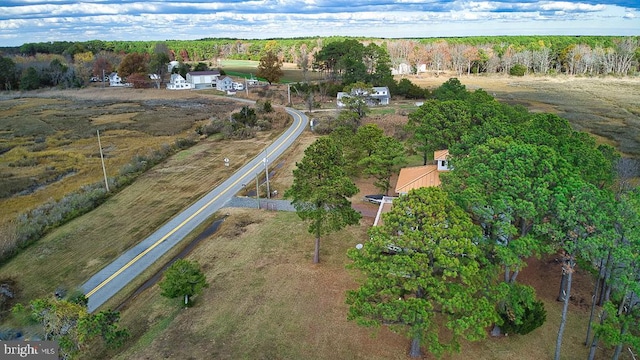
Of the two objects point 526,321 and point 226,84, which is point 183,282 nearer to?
point 526,321

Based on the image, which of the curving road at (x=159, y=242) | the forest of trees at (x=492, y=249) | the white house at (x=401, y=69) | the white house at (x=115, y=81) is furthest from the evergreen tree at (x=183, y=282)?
the white house at (x=401, y=69)

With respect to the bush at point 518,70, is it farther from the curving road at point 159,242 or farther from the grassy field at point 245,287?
the curving road at point 159,242

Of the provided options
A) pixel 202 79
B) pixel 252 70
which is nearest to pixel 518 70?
pixel 252 70

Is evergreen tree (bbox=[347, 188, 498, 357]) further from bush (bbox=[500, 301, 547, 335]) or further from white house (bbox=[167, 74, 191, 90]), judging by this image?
white house (bbox=[167, 74, 191, 90])

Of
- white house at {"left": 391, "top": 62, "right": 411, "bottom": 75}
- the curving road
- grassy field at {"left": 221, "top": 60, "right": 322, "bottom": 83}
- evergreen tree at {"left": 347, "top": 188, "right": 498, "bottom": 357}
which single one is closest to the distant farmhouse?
grassy field at {"left": 221, "top": 60, "right": 322, "bottom": 83}

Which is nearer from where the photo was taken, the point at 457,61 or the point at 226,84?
the point at 226,84

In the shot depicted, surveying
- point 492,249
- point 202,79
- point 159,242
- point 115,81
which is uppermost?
point 202,79

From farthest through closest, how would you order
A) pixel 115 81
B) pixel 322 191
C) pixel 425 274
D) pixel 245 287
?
pixel 115 81 → pixel 322 191 → pixel 245 287 → pixel 425 274

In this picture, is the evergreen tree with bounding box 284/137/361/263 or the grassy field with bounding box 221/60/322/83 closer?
the evergreen tree with bounding box 284/137/361/263
